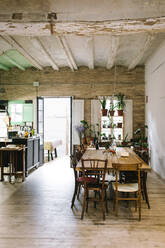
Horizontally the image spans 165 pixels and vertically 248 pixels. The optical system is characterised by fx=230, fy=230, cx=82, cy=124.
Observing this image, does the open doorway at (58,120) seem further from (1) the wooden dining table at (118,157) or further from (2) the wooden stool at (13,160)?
(1) the wooden dining table at (118,157)

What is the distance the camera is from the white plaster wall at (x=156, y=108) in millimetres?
6523

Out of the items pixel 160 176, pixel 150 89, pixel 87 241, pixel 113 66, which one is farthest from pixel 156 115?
pixel 87 241

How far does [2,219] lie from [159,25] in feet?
13.4

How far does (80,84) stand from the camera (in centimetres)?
920

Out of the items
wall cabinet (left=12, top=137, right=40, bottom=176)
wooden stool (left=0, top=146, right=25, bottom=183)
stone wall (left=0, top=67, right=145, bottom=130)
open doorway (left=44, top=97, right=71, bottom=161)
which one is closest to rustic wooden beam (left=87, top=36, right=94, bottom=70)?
stone wall (left=0, top=67, right=145, bottom=130)

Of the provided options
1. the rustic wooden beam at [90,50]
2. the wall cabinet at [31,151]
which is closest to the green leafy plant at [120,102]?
the rustic wooden beam at [90,50]

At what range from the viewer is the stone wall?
354 inches

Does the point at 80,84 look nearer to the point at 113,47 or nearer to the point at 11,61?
the point at 11,61

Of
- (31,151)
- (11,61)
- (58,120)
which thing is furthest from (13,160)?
(58,120)

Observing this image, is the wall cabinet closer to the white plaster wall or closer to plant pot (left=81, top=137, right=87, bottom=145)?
plant pot (left=81, top=137, right=87, bottom=145)

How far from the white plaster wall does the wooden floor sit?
160cm

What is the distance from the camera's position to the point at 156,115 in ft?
23.6

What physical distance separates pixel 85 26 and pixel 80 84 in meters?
5.46

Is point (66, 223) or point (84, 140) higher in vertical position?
point (84, 140)
